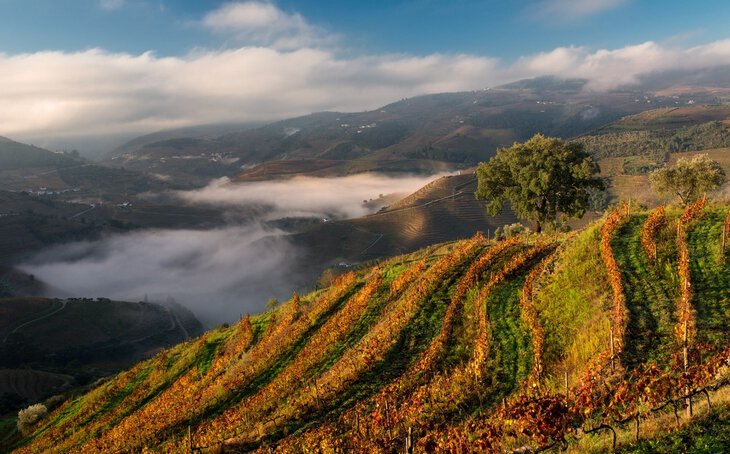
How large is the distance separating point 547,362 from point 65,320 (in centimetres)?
18003

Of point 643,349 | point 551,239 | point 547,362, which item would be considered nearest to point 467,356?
point 547,362

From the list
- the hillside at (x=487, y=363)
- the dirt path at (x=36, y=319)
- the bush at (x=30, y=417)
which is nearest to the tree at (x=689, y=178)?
the hillside at (x=487, y=363)

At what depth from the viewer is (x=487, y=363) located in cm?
1942

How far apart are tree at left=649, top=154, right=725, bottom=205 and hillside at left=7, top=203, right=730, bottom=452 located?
2268cm

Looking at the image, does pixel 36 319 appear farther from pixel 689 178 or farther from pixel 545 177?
pixel 689 178

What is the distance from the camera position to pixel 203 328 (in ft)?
611

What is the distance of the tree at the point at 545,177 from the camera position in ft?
131

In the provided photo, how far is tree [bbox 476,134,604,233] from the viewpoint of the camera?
4006 cm

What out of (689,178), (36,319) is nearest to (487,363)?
(689,178)

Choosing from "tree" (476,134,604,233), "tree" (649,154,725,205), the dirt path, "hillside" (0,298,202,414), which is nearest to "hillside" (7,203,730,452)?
"tree" (476,134,604,233)

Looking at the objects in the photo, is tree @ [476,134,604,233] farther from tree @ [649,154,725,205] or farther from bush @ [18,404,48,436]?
bush @ [18,404,48,436]

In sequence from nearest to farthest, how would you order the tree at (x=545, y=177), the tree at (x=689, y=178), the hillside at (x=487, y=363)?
the hillside at (x=487, y=363) → the tree at (x=545, y=177) → the tree at (x=689, y=178)

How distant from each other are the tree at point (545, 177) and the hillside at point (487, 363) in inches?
389

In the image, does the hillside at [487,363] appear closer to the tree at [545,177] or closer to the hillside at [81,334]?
the tree at [545,177]
